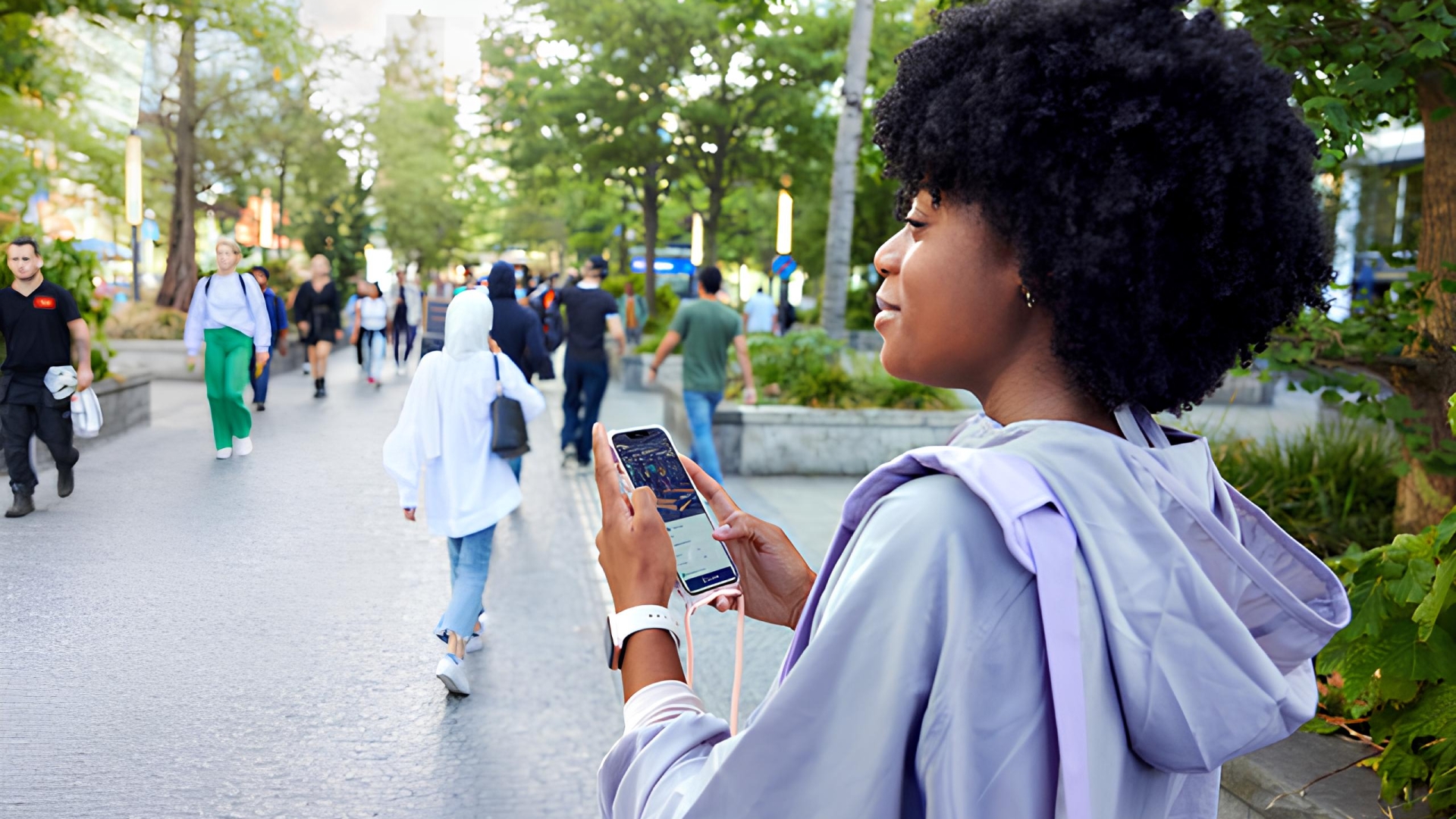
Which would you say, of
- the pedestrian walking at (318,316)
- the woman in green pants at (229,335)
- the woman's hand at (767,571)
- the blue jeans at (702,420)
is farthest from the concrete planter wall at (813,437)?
the woman's hand at (767,571)

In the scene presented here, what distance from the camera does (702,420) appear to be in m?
10.4

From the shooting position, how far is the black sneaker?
3.55 meters

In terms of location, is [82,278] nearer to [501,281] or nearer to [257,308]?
[501,281]

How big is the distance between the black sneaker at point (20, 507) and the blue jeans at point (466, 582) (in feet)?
5.77

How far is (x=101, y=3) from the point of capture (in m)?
11.0

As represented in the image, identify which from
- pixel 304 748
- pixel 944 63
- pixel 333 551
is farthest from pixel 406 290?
pixel 944 63

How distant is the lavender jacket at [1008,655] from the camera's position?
100 cm

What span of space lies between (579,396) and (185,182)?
5187 mm

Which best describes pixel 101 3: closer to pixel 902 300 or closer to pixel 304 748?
pixel 304 748

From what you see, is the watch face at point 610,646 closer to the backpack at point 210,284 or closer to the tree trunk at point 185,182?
the backpack at point 210,284

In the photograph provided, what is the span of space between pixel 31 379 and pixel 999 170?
5.46 meters

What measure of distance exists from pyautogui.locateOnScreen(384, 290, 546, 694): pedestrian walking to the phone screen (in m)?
3.43

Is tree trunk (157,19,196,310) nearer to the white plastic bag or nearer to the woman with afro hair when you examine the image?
the white plastic bag

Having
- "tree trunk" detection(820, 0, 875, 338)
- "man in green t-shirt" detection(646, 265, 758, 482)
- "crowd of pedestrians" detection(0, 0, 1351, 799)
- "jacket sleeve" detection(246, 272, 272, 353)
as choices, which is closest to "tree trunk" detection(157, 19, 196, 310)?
"jacket sleeve" detection(246, 272, 272, 353)
